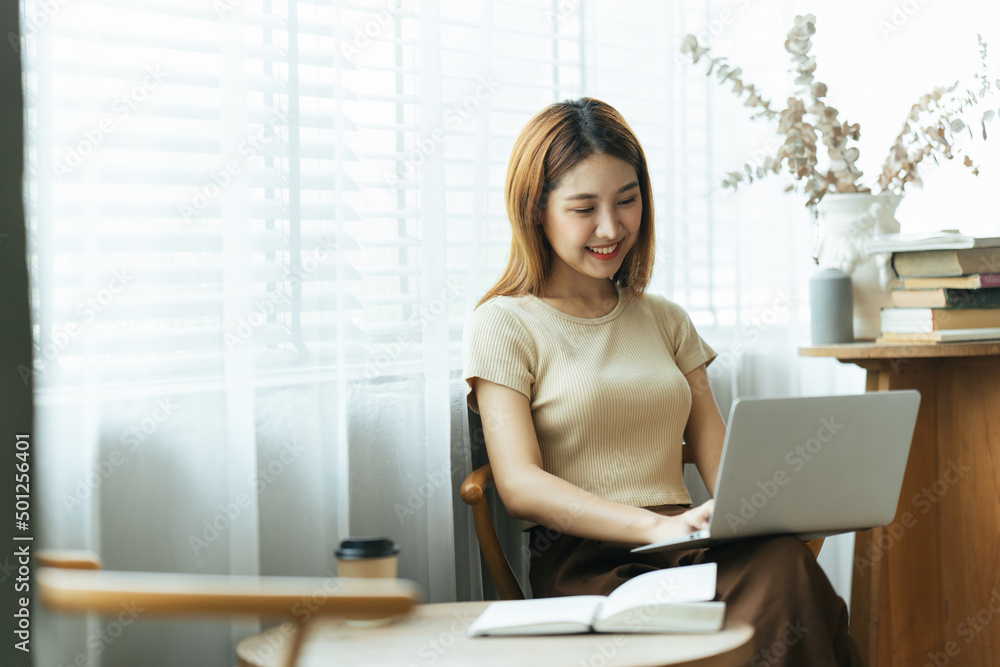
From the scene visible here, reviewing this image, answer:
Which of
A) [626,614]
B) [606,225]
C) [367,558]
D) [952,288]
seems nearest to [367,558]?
[367,558]

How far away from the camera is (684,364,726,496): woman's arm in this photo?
1.59 meters

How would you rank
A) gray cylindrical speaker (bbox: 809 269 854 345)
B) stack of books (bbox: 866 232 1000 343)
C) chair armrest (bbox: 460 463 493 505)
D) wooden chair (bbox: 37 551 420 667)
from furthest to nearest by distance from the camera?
gray cylindrical speaker (bbox: 809 269 854 345)
stack of books (bbox: 866 232 1000 343)
chair armrest (bbox: 460 463 493 505)
wooden chair (bbox: 37 551 420 667)

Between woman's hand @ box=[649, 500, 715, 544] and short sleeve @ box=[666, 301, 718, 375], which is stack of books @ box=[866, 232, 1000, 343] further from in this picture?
woman's hand @ box=[649, 500, 715, 544]

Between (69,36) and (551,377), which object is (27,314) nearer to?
(69,36)

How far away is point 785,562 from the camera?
1108mm

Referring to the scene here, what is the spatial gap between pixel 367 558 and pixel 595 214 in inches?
29.7

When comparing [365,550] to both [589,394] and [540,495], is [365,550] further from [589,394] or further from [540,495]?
[589,394]

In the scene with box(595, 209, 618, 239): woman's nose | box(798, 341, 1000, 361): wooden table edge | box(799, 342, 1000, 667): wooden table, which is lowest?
box(799, 342, 1000, 667): wooden table

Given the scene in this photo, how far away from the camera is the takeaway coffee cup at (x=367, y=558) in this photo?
3.10 feet

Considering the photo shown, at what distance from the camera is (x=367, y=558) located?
3.10ft

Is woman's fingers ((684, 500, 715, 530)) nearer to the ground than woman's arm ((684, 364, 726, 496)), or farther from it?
nearer to the ground

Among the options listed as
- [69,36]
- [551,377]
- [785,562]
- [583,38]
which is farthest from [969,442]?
[69,36]

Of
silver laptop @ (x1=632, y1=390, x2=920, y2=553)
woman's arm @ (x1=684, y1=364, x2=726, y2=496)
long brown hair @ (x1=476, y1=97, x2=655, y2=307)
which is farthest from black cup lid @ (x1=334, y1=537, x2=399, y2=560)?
woman's arm @ (x1=684, y1=364, x2=726, y2=496)

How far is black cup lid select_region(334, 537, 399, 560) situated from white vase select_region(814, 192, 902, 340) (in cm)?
116
